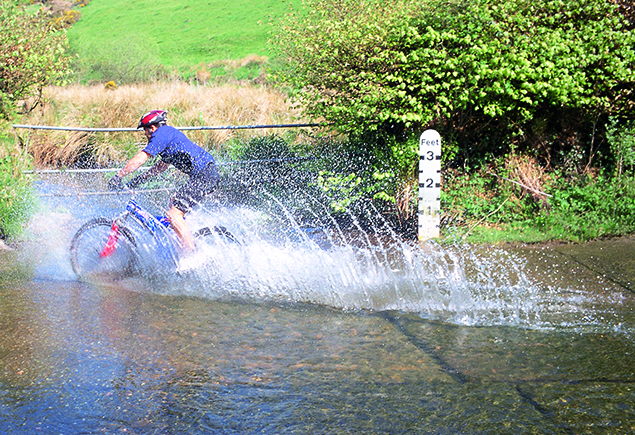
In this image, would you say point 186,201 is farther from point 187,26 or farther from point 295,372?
point 187,26

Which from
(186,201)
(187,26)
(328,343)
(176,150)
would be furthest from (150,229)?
(187,26)

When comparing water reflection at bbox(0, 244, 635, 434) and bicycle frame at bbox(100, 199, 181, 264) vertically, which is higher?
bicycle frame at bbox(100, 199, 181, 264)

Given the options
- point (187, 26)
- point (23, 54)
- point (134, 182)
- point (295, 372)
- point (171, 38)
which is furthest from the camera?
point (187, 26)

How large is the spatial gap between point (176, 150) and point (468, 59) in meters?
3.24

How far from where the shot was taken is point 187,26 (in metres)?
60.6

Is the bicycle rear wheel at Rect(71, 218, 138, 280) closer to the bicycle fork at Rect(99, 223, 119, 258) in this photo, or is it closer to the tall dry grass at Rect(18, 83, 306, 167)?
the bicycle fork at Rect(99, 223, 119, 258)

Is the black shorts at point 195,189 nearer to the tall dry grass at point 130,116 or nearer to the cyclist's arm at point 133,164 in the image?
the cyclist's arm at point 133,164

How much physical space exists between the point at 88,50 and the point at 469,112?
35004mm

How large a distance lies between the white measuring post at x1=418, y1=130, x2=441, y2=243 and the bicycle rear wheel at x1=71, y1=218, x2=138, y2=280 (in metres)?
3.23

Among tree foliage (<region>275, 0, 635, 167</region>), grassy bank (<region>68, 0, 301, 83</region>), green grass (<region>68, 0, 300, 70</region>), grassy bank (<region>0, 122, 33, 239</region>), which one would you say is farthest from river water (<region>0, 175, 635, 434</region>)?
green grass (<region>68, 0, 300, 70</region>)

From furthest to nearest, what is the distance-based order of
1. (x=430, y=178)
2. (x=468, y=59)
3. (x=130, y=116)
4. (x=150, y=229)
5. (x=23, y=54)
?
(x=130, y=116), (x=23, y=54), (x=430, y=178), (x=468, y=59), (x=150, y=229)

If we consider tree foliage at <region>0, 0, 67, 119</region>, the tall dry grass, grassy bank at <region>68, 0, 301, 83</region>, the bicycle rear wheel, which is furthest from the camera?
grassy bank at <region>68, 0, 301, 83</region>

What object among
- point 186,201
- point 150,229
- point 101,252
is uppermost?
point 186,201

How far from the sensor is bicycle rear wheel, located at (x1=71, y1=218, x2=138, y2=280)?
6383 mm
